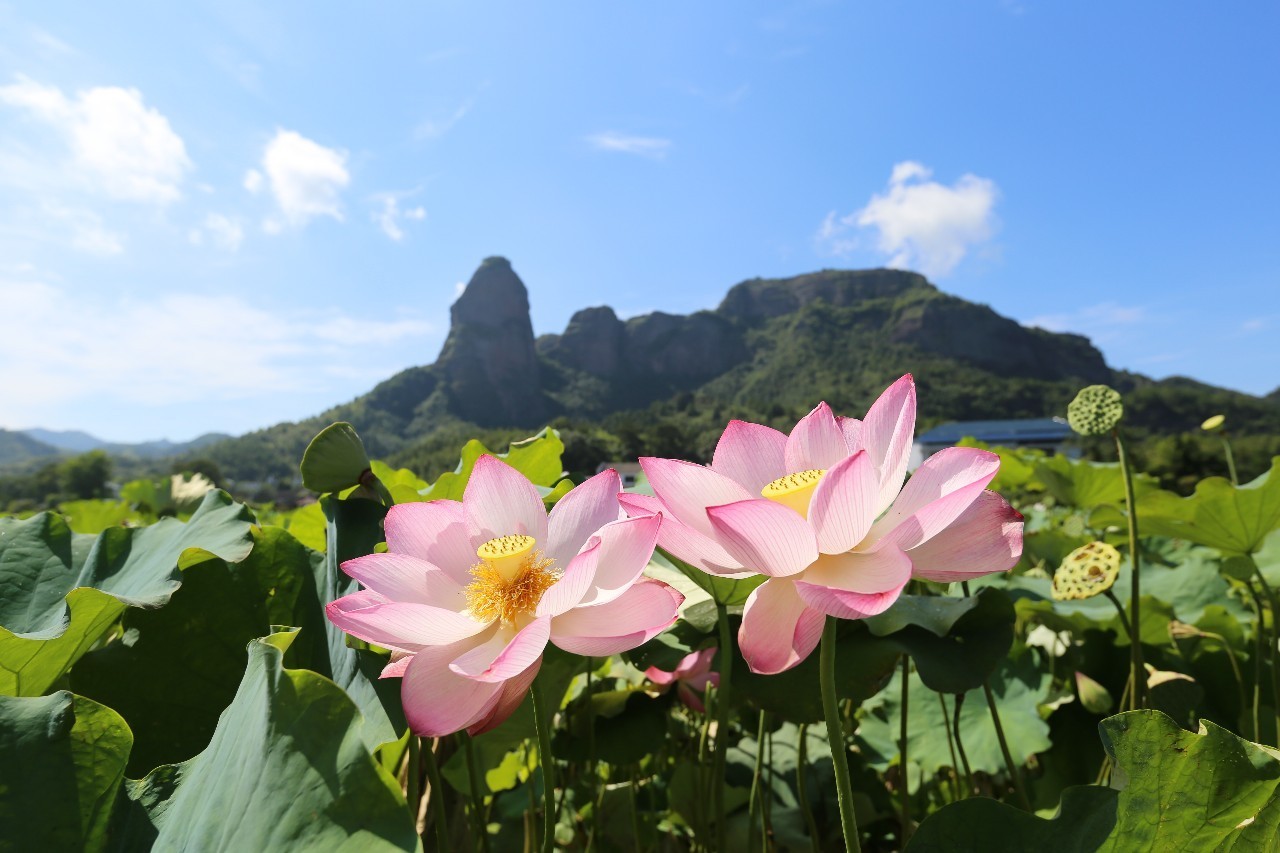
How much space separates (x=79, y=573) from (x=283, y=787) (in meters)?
0.64

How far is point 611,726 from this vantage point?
1.00 m

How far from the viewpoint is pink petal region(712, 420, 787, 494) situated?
0.53 m

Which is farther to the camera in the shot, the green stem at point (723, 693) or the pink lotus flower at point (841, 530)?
the green stem at point (723, 693)

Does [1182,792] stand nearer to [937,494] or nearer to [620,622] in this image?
[937,494]

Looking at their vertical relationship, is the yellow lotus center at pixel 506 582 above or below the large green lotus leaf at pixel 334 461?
below

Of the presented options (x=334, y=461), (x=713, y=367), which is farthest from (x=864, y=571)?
(x=713, y=367)

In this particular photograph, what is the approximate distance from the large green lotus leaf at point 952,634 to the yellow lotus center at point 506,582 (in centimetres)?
36

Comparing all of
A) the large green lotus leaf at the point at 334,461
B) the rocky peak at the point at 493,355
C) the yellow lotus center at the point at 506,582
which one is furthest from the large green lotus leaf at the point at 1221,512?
the rocky peak at the point at 493,355

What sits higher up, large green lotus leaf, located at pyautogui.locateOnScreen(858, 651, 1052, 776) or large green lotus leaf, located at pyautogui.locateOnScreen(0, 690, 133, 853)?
large green lotus leaf, located at pyautogui.locateOnScreen(0, 690, 133, 853)

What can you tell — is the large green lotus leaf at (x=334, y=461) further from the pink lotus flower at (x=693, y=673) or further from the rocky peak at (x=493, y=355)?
the rocky peak at (x=493, y=355)

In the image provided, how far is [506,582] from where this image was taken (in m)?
0.49

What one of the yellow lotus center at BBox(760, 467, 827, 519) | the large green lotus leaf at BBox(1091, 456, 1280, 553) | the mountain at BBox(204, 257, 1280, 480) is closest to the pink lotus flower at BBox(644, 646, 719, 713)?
the yellow lotus center at BBox(760, 467, 827, 519)

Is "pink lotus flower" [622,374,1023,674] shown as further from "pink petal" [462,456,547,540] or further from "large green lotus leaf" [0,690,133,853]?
"large green lotus leaf" [0,690,133,853]

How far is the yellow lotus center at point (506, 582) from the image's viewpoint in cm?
48
